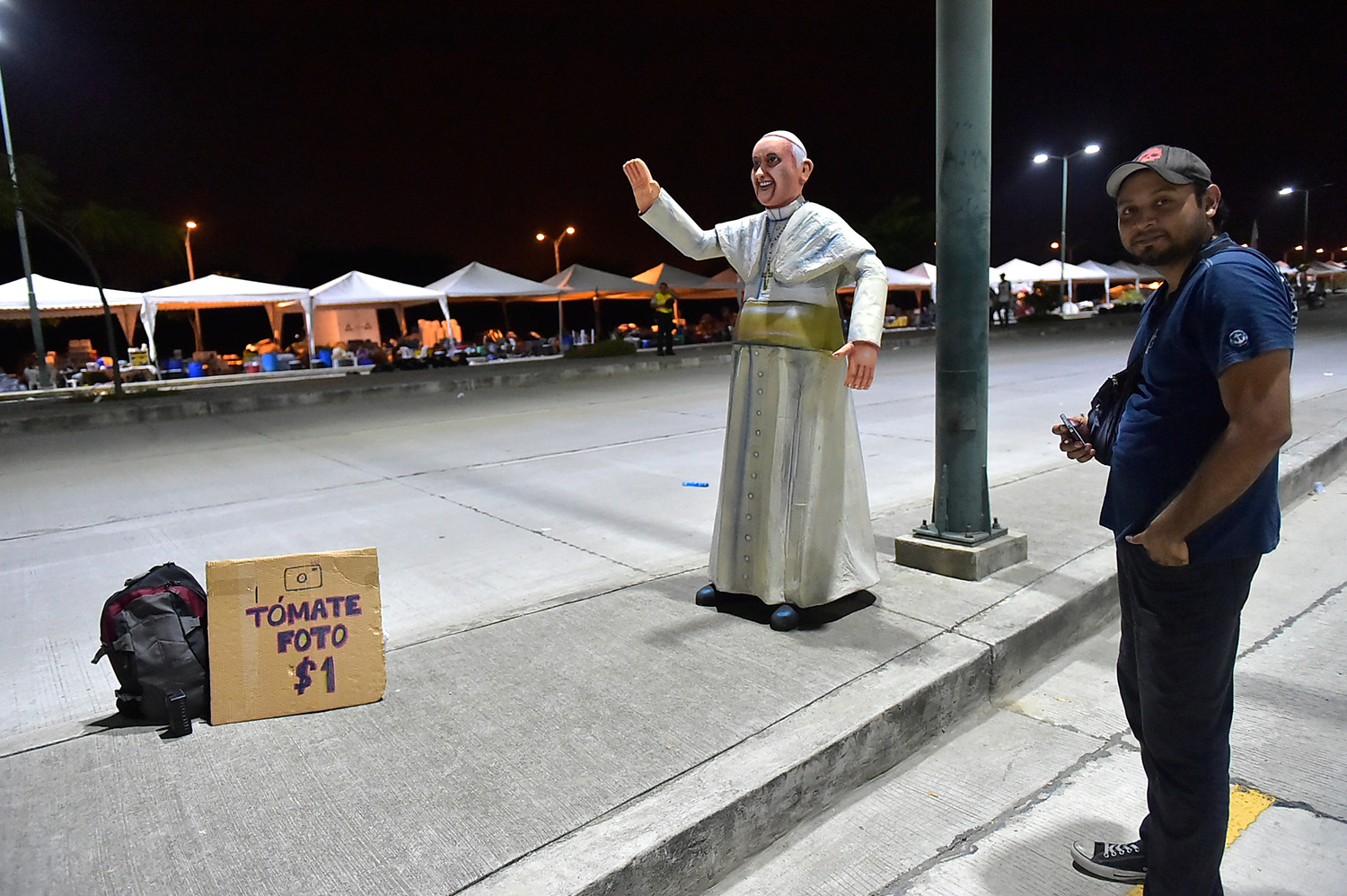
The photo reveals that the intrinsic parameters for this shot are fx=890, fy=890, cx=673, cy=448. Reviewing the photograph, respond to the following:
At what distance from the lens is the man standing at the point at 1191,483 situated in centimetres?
179

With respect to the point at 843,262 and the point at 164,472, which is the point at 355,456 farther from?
the point at 843,262

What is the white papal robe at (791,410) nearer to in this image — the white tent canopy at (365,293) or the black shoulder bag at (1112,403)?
the black shoulder bag at (1112,403)

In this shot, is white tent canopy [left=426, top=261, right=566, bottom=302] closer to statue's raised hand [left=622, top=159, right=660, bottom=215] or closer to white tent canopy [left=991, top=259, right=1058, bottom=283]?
statue's raised hand [left=622, top=159, right=660, bottom=215]

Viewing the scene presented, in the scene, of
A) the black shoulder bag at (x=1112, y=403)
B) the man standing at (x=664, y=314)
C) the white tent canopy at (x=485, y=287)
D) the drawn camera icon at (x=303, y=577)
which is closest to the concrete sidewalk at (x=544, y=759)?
the drawn camera icon at (x=303, y=577)

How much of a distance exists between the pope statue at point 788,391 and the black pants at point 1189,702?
1.58 metres

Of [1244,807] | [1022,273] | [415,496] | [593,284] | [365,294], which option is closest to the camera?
[1244,807]

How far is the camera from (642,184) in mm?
3533

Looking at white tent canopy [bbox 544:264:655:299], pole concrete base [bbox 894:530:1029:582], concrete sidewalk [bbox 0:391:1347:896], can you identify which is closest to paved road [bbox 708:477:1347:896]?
concrete sidewalk [bbox 0:391:1347:896]

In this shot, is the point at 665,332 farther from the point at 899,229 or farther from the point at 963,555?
the point at 899,229

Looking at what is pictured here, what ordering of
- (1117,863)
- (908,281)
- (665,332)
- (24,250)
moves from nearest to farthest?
(1117,863)
(24,250)
(665,332)
(908,281)

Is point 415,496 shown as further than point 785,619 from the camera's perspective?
Yes

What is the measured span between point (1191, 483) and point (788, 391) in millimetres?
1807

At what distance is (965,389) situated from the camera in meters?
4.09

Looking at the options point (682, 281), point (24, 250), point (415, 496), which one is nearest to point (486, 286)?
point (682, 281)
